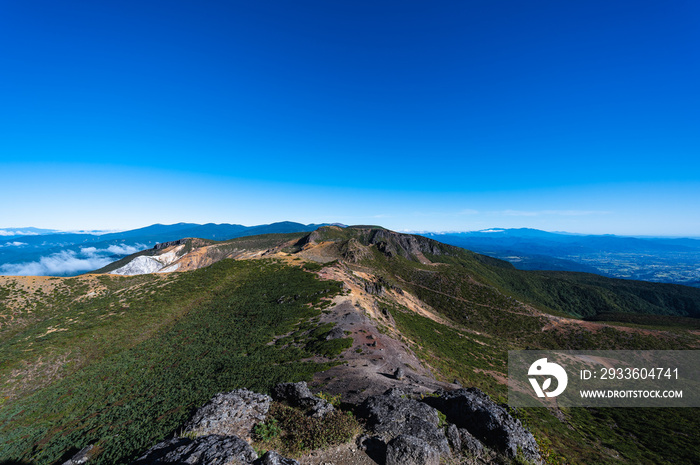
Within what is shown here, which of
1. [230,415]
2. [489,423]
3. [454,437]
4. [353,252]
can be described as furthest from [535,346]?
[230,415]

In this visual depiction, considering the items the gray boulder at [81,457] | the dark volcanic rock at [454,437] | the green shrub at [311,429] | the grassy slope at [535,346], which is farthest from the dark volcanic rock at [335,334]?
the gray boulder at [81,457]

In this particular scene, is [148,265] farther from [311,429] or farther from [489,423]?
[489,423]

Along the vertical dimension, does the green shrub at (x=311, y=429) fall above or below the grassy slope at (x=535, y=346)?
above

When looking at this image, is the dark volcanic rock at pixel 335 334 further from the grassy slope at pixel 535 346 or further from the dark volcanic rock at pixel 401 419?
the dark volcanic rock at pixel 401 419

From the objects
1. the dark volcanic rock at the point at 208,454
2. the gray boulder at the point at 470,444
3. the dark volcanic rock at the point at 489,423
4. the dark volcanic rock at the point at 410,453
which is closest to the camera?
the dark volcanic rock at the point at 208,454

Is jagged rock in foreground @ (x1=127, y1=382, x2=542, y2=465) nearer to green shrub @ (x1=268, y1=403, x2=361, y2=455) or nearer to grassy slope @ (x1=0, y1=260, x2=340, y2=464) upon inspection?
green shrub @ (x1=268, y1=403, x2=361, y2=455)

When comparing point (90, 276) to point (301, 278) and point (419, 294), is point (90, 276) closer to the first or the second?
point (301, 278)
